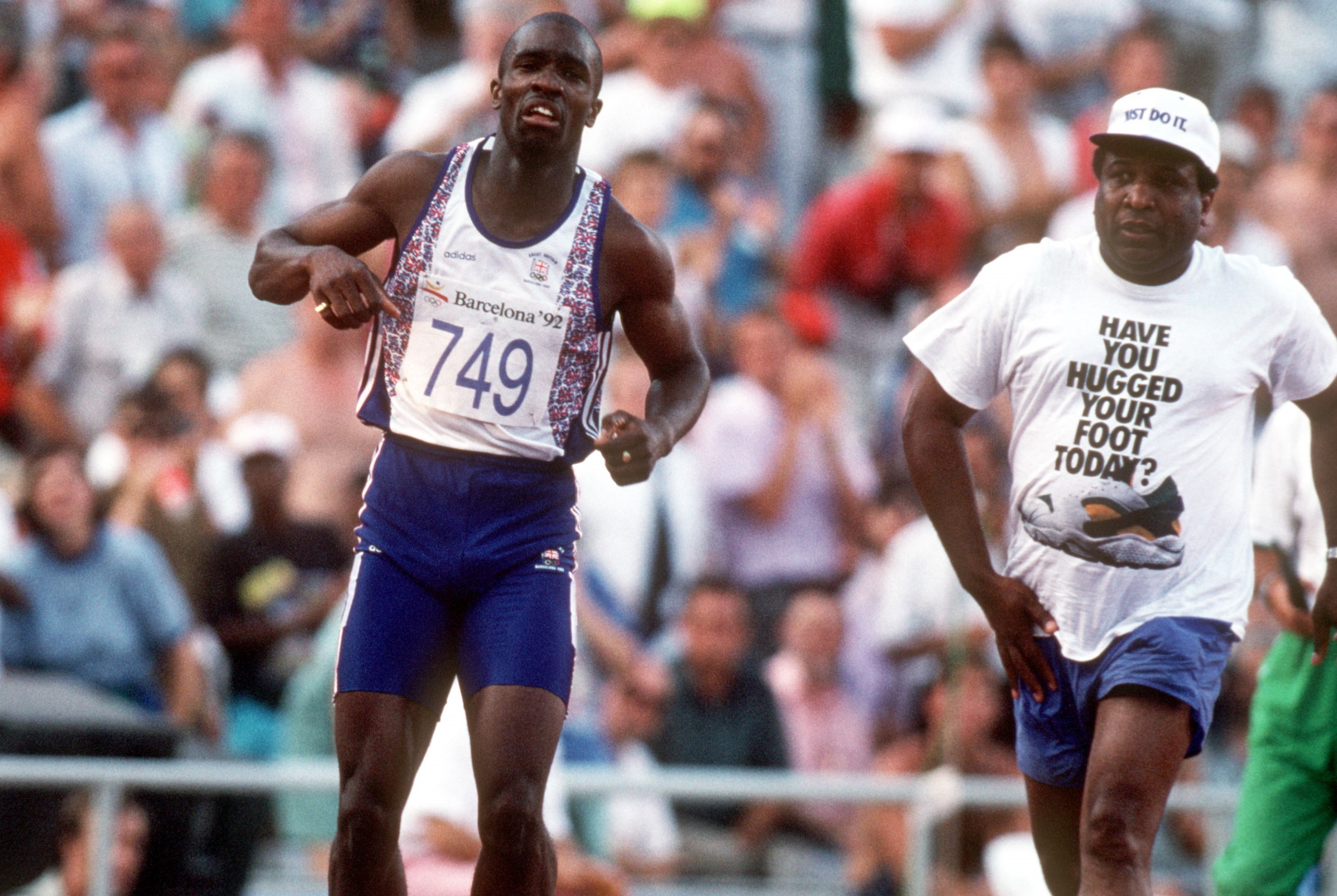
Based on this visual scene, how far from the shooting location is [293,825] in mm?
9078

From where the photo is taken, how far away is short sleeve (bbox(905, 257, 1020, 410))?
577cm

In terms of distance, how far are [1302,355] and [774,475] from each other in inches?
205

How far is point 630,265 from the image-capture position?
5.77m

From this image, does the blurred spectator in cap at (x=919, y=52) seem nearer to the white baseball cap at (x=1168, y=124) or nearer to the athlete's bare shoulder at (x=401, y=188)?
the white baseball cap at (x=1168, y=124)

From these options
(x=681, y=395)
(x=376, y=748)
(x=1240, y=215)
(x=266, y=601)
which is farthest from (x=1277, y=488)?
(x=1240, y=215)

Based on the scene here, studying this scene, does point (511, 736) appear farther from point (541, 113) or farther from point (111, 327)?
point (111, 327)

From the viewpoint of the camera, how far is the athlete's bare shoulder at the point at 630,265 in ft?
18.9

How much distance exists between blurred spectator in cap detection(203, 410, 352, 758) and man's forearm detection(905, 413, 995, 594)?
4.52 meters

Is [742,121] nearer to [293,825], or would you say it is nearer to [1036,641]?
[293,825]

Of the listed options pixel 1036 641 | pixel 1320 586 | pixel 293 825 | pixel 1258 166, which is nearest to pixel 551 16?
pixel 1036 641

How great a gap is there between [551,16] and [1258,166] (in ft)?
27.3

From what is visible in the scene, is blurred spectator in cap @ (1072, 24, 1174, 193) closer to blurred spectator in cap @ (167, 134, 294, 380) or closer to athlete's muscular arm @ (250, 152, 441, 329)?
blurred spectator in cap @ (167, 134, 294, 380)

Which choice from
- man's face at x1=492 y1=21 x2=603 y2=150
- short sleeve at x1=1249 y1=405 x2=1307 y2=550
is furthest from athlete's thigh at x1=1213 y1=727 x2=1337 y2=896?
man's face at x1=492 y1=21 x2=603 y2=150

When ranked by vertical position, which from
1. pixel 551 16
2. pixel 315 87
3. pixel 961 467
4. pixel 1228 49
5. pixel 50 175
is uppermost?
pixel 1228 49
